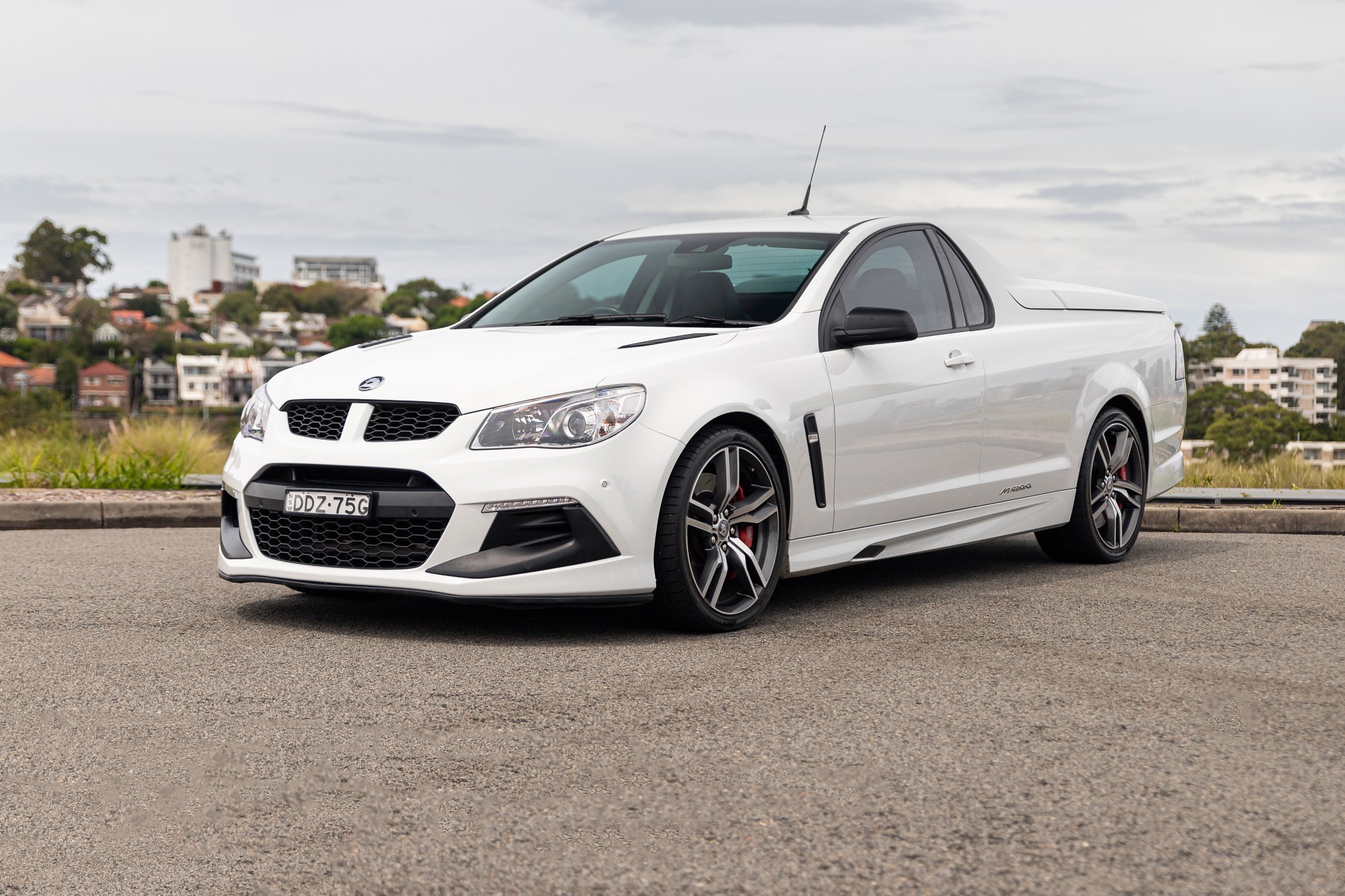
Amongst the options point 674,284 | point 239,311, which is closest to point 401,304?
point 239,311

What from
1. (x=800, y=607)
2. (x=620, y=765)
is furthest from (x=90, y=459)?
(x=620, y=765)

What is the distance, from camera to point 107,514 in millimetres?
10258

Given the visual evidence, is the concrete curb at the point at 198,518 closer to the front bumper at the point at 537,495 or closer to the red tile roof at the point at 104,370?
the front bumper at the point at 537,495

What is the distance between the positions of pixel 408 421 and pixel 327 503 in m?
0.43

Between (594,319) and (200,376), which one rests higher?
(594,319)

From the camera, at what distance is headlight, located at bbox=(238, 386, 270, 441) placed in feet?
19.8

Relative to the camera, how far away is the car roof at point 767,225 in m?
7.07

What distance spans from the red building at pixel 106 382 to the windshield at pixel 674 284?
109m

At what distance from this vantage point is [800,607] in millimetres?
6520

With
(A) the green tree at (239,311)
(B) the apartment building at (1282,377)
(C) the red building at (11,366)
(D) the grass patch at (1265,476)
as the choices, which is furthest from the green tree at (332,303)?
(D) the grass patch at (1265,476)

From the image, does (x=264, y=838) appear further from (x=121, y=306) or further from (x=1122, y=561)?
(x=121, y=306)

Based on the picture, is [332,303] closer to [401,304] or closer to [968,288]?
[401,304]

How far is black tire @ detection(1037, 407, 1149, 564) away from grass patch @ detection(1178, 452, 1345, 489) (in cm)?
506

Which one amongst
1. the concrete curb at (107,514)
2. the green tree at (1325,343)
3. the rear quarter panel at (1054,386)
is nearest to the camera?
the rear quarter panel at (1054,386)
